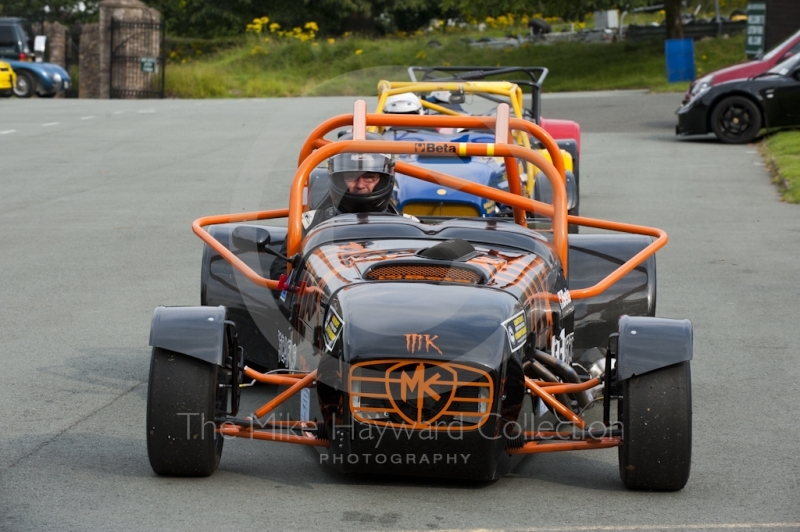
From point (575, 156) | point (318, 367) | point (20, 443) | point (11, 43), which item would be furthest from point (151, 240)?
point (11, 43)

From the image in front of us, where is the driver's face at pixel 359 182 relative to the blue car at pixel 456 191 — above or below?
above

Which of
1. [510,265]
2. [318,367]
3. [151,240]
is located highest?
[510,265]

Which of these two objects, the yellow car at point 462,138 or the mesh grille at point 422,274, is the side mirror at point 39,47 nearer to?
the yellow car at point 462,138

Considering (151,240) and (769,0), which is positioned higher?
(769,0)

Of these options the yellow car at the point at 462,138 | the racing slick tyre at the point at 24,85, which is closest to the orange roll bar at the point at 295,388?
the yellow car at the point at 462,138

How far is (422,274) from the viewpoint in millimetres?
5410

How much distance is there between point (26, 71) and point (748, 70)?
913 inches

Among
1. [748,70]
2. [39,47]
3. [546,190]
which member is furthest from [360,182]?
[39,47]

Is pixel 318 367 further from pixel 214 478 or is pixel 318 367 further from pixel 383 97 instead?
pixel 383 97

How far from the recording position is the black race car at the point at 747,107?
2111 centimetres

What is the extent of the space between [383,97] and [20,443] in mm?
7625

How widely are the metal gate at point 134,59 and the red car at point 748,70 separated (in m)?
22.5

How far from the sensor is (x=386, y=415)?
4969 millimetres

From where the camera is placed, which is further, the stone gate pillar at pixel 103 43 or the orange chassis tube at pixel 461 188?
the stone gate pillar at pixel 103 43
